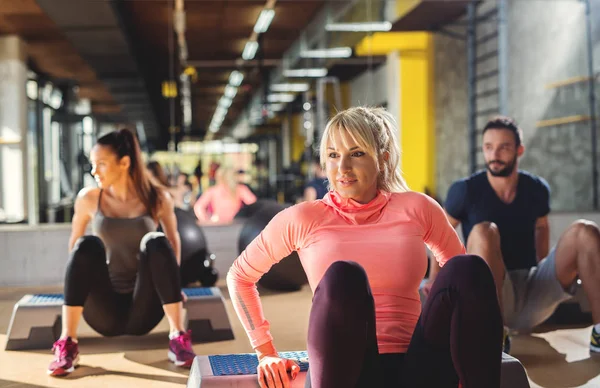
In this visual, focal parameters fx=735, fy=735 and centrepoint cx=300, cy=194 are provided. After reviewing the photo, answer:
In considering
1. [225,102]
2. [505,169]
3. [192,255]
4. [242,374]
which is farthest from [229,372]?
[225,102]

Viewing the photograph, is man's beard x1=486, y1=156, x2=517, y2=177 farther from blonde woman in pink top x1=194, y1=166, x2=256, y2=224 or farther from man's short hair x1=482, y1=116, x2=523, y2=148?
blonde woman in pink top x1=194, y1=166, x2=256, y2=224

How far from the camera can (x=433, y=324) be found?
1473 millimetres

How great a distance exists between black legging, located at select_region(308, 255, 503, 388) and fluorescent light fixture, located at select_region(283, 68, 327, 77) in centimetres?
661

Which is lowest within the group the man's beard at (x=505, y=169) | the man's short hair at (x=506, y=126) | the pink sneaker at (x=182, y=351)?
the pink sneaker at (x=182, y=351)

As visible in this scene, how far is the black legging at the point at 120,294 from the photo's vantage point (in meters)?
2.70

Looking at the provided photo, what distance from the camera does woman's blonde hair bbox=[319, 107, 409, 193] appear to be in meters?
1.60

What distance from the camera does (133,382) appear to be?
102 inches

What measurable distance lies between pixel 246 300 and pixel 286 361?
0.55 ft

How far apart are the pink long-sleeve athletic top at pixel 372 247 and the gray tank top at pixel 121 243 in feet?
4.55

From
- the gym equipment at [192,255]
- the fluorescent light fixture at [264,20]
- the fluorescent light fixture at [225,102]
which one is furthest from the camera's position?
the fluorescent light fixture at [225,102]

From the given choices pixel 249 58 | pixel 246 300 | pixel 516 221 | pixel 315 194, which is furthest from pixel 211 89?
pixel 246 300

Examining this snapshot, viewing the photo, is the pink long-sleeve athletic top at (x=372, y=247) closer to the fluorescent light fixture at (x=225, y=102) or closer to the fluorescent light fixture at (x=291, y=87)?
the fluorescent light fixture at (x=291, y=87)

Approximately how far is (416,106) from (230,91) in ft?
7.73

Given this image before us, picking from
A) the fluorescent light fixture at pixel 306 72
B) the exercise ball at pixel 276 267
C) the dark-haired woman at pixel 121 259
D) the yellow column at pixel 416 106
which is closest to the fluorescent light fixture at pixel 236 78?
the fluorescent light fixture at pixel 306 72
